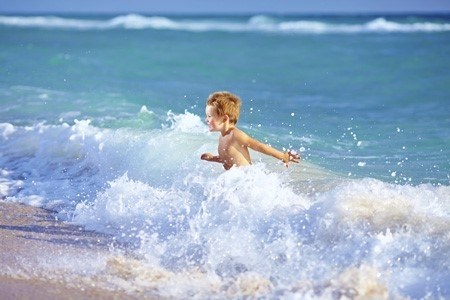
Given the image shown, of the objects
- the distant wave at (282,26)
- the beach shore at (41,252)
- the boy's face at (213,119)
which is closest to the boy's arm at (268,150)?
the boy's face at (213,119)

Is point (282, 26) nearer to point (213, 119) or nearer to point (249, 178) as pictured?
point (213, 119)

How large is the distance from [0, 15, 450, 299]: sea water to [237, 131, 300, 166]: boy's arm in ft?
0.55

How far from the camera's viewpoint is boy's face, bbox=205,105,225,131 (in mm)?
5520

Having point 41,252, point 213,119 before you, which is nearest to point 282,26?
point 213,119

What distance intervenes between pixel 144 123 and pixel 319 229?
4.53 meters

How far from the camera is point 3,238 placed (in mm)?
5176

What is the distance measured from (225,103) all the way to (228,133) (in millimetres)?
274

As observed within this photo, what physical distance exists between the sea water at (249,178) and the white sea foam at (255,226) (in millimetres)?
11

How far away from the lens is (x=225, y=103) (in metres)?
5.50

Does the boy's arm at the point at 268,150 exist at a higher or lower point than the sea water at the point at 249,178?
higher

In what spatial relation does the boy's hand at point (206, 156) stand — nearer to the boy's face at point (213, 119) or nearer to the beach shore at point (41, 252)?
the boy's face at point (213, 119)

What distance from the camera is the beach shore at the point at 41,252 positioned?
13.8 ft

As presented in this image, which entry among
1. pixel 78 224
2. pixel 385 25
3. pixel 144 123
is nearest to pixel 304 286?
pixel 78 224

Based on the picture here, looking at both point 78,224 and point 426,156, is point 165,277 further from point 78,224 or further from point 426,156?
point 426,156
